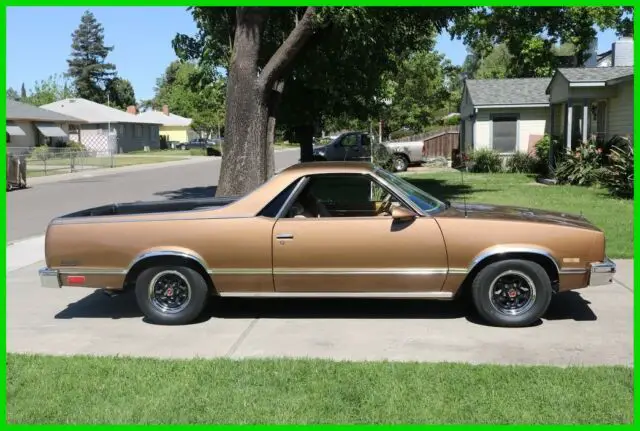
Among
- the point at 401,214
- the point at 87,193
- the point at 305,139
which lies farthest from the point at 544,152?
the point at 401,214

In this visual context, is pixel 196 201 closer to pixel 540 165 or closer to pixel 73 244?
pixel 73 244

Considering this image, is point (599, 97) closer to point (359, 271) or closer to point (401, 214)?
point (401, 214)

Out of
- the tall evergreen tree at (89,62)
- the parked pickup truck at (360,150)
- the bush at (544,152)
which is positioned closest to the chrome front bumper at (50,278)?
the bush at (544,152)

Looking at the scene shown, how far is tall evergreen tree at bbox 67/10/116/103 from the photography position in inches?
4038

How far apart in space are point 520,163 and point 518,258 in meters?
21.8

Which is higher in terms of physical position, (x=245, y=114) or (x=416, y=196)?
(x=245, y=114)

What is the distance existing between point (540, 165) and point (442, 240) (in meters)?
20.2

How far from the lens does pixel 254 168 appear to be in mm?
12680

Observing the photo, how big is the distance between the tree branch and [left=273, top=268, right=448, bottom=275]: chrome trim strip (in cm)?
704

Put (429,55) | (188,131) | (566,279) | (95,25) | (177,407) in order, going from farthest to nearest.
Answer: (95,25)
(188,131)
(429,55)
(566,279)
(177,407)

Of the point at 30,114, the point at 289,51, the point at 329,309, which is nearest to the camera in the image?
the point at 329,309

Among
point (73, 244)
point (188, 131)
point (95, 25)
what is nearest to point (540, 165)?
point (73, 244)

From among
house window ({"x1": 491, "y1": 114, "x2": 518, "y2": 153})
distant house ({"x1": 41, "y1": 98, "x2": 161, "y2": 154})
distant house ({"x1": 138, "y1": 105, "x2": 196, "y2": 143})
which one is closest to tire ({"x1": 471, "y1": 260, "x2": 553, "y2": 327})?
house window ({"x1": 491, "y1": 114, "x2": 518, "y2": 153})

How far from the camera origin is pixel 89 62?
104625mm
